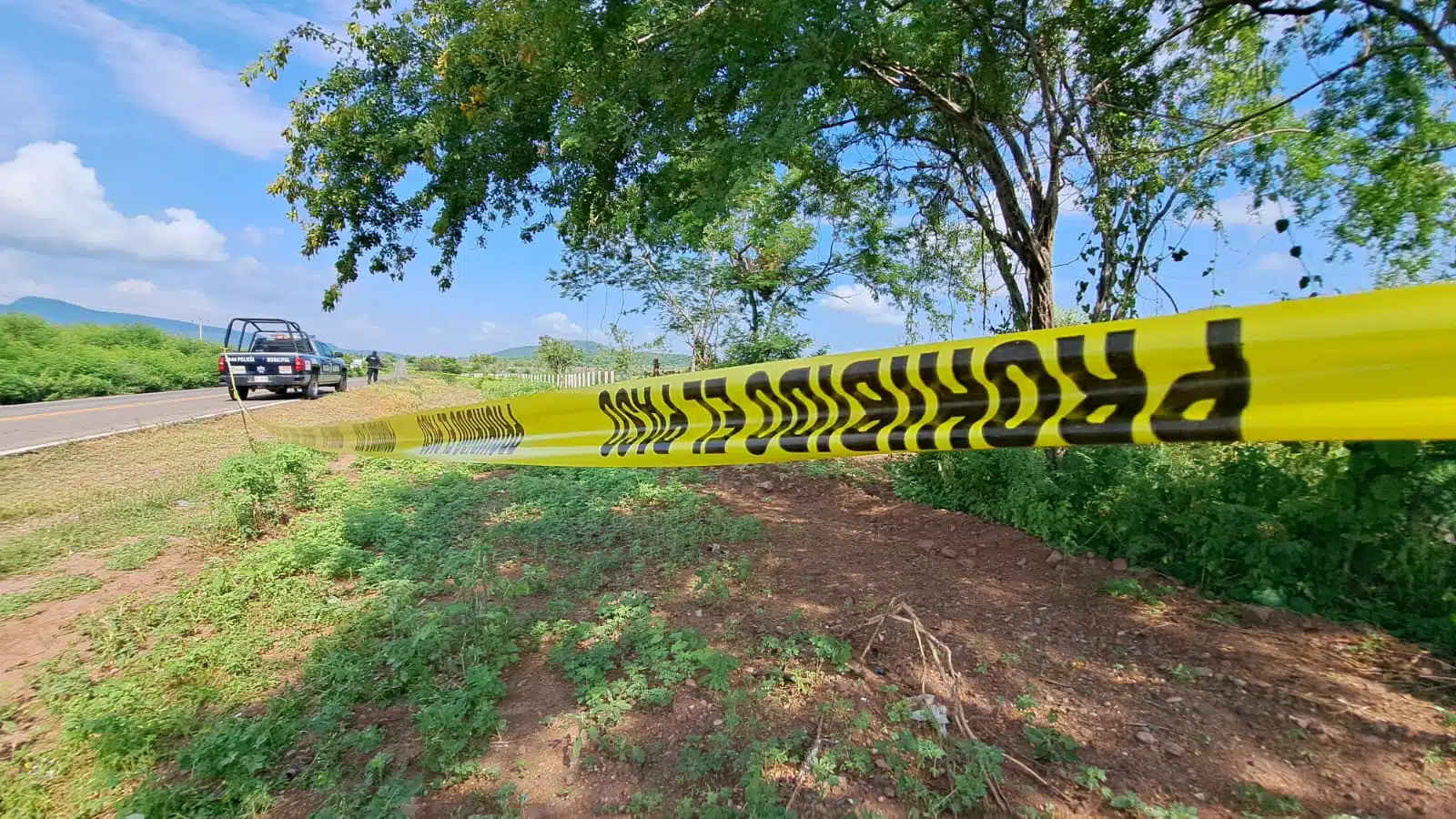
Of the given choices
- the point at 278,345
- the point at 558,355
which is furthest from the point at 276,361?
the point at 558,355

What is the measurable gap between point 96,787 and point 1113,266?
7300 millimetres

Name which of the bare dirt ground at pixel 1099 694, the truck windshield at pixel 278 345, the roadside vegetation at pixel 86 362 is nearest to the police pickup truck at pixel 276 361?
the truck windshield at pixel 278 345

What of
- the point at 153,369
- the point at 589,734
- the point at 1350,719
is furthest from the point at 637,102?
the point at 153,369

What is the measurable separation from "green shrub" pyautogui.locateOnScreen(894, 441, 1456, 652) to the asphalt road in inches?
440

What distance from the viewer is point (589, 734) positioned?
2.12 meters

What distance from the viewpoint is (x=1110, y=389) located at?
1350mm

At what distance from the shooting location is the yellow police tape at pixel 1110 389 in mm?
1071

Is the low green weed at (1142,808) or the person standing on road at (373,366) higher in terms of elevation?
the person standing on road at (373,366)

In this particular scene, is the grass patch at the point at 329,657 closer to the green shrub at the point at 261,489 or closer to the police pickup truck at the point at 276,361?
the green shrub at the point at 261,489

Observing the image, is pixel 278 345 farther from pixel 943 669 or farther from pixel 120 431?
pixel 943 669

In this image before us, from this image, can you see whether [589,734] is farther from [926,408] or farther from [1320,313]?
[1320,313]

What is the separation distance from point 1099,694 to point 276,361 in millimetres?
16322

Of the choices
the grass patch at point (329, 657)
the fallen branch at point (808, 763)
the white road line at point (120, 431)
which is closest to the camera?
the fallen branch at point (808, 763)

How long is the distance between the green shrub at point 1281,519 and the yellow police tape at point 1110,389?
225cm
